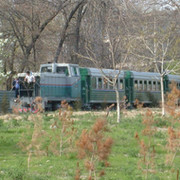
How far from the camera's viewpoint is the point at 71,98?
31469mm

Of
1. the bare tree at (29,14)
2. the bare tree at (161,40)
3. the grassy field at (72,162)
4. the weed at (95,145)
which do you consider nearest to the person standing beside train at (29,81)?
the bare tree at (29,14)

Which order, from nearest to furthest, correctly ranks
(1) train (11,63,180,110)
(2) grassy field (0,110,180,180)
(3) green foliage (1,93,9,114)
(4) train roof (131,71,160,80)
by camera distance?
(2) grassy field (0,110,180,180), (3) green foliage (1,93,9,114), (1) train (11,63,180,110), (4) train roof (131,71,160,80)

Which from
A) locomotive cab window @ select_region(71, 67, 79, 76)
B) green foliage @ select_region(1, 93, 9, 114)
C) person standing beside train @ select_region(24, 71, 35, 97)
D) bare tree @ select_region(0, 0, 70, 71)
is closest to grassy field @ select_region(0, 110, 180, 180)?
green foliage @ select_region(1, 93, 9, 114)

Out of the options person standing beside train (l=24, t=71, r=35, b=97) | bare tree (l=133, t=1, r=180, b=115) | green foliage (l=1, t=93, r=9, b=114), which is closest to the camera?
bare tree (l=133, t=1, r=180, b=115)

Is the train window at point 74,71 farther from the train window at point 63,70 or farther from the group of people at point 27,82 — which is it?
the group of people at point 27,82

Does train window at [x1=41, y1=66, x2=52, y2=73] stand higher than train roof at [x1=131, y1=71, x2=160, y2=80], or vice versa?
train window at [x1=41, y1=66, x2=52, y2=73]

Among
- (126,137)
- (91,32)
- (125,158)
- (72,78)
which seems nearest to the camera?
(125,158)

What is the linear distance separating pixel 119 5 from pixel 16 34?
29.4 ft

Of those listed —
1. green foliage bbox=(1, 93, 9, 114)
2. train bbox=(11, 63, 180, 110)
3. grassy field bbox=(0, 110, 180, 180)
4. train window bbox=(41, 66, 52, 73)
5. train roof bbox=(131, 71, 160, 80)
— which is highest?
train window bbox=(41, 66, 52, 73)

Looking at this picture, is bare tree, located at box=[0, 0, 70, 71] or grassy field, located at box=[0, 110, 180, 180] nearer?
grassy field, located at box=[0, 110, 180, 180]

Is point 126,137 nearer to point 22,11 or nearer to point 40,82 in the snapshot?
point 40,82

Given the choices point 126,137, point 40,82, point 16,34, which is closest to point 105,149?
point 126,137

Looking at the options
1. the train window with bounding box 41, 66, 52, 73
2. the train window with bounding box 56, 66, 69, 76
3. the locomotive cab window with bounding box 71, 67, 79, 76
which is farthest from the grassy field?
the train window with bounding box 41, 66, 52, 73

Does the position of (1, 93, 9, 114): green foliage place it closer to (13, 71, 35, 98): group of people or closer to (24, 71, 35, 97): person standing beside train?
(13, 71, 35, 98): group of people
